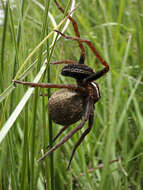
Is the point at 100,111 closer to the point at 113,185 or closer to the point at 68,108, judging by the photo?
the point at 113,185

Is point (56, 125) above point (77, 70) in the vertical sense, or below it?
below

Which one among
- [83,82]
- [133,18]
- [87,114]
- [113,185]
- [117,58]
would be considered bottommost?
[113,185]

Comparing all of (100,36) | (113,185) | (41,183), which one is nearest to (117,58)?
(100,36)

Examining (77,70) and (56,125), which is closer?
(77,70)

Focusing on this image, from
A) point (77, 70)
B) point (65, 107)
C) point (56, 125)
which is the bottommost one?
point (56, 125)

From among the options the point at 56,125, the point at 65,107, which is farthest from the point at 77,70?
the point at 56,125

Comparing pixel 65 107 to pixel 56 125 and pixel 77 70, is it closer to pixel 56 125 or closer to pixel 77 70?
pixel 77 70

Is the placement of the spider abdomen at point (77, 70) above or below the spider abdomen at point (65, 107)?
above

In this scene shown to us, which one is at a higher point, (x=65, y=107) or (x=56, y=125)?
(x=65, y=107)
